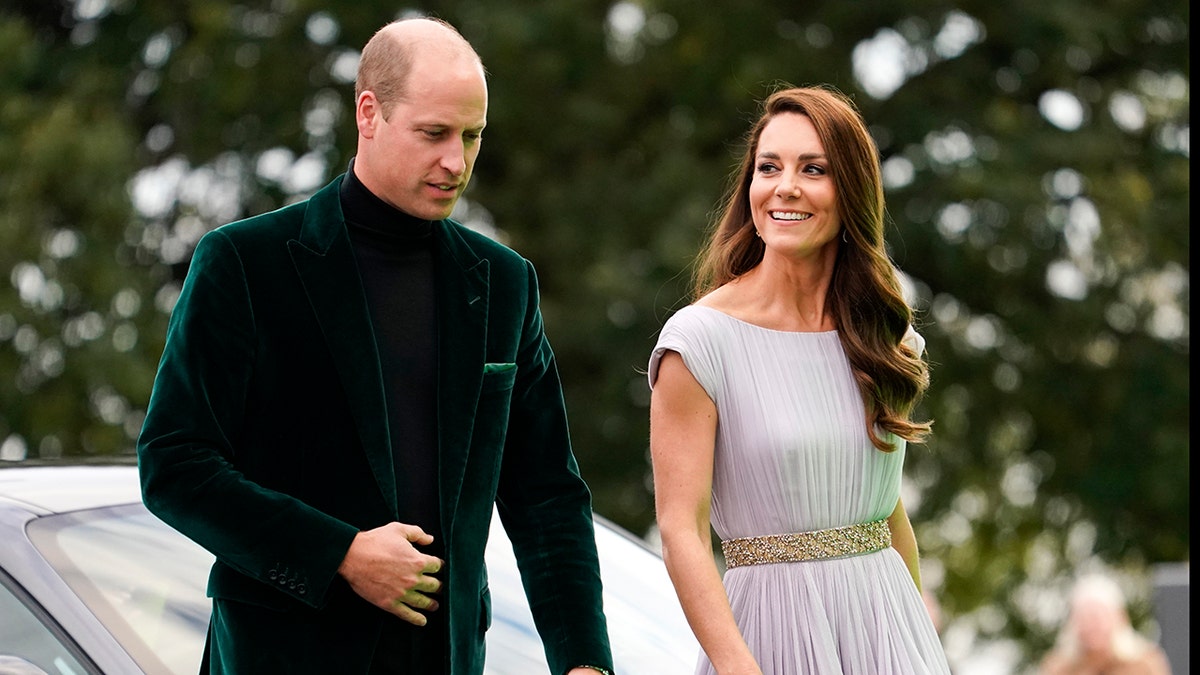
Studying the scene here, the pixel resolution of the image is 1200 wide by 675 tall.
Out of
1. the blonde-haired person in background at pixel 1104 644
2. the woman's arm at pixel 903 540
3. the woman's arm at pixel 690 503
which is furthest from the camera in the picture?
the blonde-haired person in background at pixel 1104 644

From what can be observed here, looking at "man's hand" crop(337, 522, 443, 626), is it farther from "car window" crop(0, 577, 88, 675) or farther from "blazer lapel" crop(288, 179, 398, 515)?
"car window" crop(0, 577, 88, 675)

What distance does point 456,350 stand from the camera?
283 cm

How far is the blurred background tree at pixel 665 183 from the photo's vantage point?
11.7 meters

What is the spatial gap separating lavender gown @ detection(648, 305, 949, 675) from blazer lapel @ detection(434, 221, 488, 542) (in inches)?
19.9

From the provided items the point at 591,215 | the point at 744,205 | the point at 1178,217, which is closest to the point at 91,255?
the point at 591,215

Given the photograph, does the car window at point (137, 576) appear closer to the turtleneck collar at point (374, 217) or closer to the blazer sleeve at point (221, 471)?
the blazer sleeve at point (221, 471)

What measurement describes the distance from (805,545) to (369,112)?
1090 millimetres

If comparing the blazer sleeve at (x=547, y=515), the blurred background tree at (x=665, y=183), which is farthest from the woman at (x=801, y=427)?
the blurred background tree at (x=665, y=183)

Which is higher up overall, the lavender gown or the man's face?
the man's face

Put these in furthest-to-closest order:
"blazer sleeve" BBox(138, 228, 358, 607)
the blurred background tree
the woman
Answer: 1. the blurred background tree
2. the woman
3. "blazer sleeve" BBox(138, 228, 358, 607)

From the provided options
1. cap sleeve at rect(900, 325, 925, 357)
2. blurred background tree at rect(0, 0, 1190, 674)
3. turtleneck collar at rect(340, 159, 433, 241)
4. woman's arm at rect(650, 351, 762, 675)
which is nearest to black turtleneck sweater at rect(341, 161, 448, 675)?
turtleneck collar at rect(340, 159, 433, 241)

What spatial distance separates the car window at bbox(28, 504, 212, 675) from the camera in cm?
315

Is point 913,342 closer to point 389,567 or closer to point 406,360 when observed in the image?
point 406,360

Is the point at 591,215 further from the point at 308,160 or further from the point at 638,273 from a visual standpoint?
the point at 308,160
